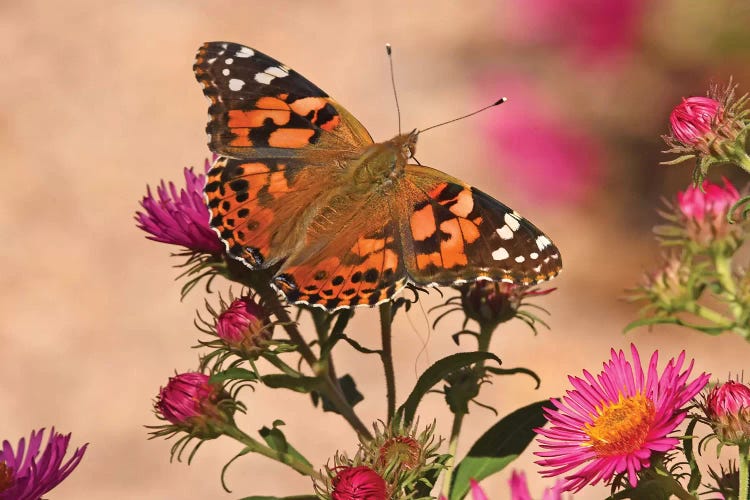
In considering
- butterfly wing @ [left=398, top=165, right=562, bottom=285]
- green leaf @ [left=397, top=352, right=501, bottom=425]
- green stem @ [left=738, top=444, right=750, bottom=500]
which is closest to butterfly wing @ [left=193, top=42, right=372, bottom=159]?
butterfly wing @ [left=398, top=165, right=562, bottom=285]

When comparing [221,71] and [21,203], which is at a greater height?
[21,203]

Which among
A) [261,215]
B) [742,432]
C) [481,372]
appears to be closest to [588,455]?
[742,432]

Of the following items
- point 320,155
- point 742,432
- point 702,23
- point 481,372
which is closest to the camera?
point 742,432

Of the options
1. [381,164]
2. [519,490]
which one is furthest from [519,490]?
[381,164]

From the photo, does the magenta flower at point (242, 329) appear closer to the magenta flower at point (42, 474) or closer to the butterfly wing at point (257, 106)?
the magenta flower at point (42, 474)

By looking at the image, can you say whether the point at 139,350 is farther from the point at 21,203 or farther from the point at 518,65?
the point at 518,65

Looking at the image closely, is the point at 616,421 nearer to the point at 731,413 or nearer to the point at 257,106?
the point at 731,413
